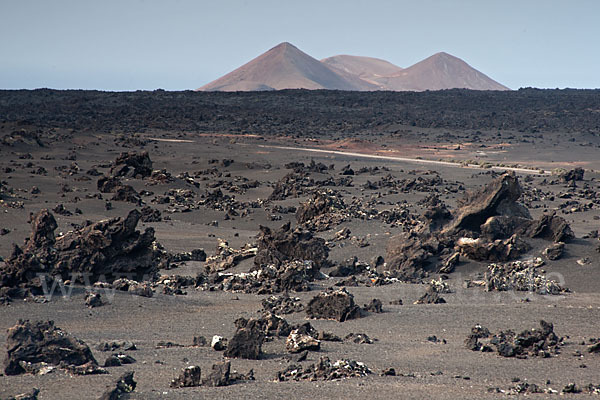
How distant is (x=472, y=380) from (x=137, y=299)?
196 inches

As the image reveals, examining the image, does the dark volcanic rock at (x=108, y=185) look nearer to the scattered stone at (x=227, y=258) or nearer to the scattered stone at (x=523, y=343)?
the scattered stone at (x=227, y=258)

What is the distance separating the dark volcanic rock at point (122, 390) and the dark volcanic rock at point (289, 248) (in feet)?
24.1

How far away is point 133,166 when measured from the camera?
27.7m

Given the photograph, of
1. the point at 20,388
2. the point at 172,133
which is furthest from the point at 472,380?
the point at 172,133

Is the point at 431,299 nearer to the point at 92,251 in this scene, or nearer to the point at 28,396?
the point at 92,251

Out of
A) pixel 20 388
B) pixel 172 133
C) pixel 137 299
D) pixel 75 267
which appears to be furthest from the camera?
pixel 172 133

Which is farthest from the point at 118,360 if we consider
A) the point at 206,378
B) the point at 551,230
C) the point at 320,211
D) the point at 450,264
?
the point at 320,211

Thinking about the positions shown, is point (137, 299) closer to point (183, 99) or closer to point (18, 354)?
point (18, 354)

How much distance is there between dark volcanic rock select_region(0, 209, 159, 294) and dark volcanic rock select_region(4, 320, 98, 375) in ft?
12.0

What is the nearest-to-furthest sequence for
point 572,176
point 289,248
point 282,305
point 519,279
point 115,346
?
point 115,346
point 282,305
point 519,279
point 289,248
point 572,176

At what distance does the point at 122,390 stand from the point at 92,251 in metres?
5.91

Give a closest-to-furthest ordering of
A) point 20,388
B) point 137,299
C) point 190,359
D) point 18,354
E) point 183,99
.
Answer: point 20,388
point 18,354
point 190,359
point 137,299
point 183,99

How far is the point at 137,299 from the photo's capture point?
10.0 m

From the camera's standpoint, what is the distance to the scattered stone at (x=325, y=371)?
6.63 metres
